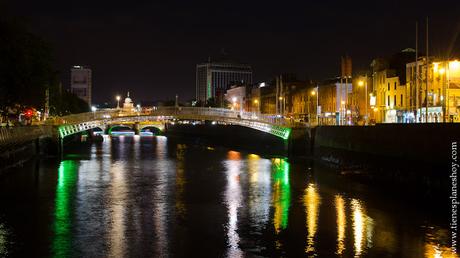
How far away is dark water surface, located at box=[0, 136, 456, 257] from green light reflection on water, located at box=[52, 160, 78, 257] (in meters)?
0.04

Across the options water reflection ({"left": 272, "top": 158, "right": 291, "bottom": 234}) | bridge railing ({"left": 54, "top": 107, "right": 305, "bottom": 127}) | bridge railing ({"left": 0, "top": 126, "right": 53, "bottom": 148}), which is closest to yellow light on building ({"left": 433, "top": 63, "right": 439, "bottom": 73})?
bridge railing ({"left": 54, "top": 107, "right": 305, "bottom": 127})

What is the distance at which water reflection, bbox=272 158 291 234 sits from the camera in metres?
24.7

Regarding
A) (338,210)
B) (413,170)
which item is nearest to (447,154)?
(413,170)

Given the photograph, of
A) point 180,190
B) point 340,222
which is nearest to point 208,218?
point 340,222

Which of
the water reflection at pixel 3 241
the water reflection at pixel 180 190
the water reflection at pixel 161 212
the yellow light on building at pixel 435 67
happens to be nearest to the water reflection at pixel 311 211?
the water reflection at pixel 161 212

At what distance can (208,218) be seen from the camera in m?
25.2

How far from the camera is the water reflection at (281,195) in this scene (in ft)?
80.9

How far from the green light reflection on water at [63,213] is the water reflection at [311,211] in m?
7.69

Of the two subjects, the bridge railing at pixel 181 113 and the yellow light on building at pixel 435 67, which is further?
the bridge railing at pixel 181 113

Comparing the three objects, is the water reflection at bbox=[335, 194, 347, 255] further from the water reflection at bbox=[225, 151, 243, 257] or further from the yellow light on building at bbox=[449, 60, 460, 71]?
the yellow light on building at bbox=[449, 60, 460, 71]

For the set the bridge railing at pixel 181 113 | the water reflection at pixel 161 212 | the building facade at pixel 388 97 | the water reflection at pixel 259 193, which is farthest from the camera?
the building facade at pixel 388 97

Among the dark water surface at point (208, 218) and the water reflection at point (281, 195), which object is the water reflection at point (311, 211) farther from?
the water reflection at point (281, 195)

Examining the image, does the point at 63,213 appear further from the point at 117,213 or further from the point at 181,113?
the point at 181,113

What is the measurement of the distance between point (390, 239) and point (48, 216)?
44.1 feet
